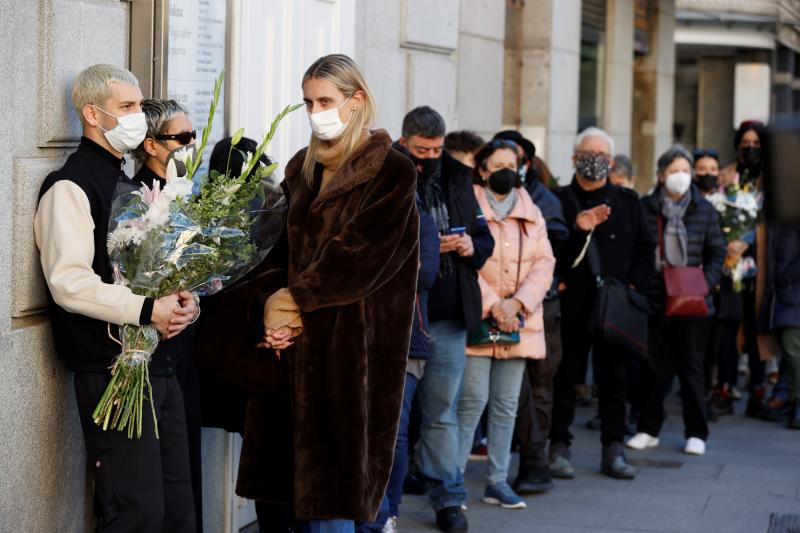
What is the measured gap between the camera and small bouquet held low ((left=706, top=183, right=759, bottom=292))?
11039 millimetres

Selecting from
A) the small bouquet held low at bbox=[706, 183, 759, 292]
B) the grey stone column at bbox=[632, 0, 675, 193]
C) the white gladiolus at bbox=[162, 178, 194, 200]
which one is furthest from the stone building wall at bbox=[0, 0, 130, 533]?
the grey stone column at bbox=[632, 0, 675, 193]

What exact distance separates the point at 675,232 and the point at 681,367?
0.89 meters

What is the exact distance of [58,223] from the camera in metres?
4.94

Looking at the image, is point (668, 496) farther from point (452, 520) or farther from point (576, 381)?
point (452, 520)

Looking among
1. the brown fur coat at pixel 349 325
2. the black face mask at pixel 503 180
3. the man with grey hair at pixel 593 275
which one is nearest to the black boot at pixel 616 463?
the man with grey hair at pixel 593 275

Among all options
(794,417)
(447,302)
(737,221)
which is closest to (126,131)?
(447,302)

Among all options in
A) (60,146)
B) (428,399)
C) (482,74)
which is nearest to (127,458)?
(60,146)

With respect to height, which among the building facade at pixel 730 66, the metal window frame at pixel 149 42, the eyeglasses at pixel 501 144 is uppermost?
the building facade at pixel 730 66

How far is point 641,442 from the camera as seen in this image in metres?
9.87

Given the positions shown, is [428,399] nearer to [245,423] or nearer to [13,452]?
[245,423]

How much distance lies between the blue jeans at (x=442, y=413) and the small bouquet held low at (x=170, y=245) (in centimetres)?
219

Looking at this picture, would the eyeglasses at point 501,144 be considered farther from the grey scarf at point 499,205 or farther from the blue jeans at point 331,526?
the blue jeans at point 331,526

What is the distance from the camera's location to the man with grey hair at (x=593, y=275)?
8.84 metres

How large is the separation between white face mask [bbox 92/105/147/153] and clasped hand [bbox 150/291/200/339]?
567 millimetres
